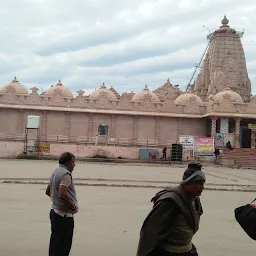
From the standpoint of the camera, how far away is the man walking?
4.63 metres

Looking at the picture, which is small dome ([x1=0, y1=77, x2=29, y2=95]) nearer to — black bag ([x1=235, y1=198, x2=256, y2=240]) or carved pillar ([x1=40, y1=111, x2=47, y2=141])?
carved pillar ([x1=40, y1=111, x2=47, y2=141])

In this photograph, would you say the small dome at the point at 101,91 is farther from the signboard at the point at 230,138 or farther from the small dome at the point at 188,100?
the signboard at the point at 230,138

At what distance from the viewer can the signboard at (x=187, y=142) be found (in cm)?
3170

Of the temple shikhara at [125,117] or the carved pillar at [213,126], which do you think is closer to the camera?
the carved pillar at [213,126]

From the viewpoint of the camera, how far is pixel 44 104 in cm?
3716

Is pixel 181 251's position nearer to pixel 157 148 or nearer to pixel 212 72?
pixel 157 148

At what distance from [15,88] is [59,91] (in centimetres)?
443

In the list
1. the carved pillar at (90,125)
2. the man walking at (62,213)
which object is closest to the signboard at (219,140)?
the carved pillar at (90,125)

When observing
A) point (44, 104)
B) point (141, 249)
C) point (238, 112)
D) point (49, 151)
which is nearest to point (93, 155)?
point (49, 151)

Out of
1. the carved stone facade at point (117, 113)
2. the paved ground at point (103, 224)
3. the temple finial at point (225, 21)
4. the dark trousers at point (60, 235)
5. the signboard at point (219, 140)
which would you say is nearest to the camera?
the dark trousers at point (60, 235)

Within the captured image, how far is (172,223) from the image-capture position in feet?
10.2

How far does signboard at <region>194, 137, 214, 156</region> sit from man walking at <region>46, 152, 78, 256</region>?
91.0 ft

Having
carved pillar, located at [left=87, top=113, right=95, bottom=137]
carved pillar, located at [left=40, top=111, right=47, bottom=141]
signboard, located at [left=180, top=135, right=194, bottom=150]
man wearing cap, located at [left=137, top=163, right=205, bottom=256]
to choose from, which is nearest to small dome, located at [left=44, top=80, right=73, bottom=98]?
carved pillar, located at [left=40, top=111, right=47, bottom=141]

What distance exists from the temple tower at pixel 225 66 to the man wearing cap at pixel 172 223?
4481 cm
